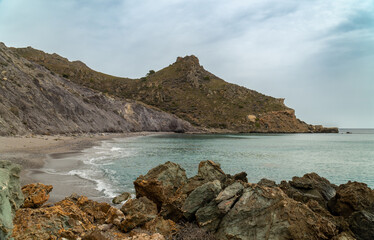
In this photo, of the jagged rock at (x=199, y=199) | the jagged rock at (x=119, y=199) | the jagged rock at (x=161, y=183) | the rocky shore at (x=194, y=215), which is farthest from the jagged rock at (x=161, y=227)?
the jagged rock at (x=119, y=199)

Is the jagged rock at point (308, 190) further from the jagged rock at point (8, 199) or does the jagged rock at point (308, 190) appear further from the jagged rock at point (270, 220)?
the jagged rock at point (8, 199)

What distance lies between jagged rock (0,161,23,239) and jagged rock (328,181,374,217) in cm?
922

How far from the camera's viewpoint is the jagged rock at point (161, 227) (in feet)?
21.3

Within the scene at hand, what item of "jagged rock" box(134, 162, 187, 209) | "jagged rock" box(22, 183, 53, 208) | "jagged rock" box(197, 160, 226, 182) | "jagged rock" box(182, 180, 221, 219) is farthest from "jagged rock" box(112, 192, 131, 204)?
"jagged rock" box(182, 180, 221, 219)

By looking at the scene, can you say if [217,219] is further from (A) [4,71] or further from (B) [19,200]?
(A) [4,71]

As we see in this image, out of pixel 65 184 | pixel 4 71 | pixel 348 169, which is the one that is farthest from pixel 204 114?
pixel 65 184

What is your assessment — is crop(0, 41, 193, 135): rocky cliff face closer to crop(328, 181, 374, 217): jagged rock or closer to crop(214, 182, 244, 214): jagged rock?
crop(214, 182, 244, 214): jagged rock

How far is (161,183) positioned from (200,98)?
125087 millimetres

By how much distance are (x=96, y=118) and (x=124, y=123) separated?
15697mm

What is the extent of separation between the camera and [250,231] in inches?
229

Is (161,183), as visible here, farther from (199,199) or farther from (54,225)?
(54,225)

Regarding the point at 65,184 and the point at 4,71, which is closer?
the point at 65,184

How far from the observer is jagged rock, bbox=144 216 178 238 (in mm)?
6480

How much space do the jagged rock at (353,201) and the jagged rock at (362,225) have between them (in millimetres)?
1005
